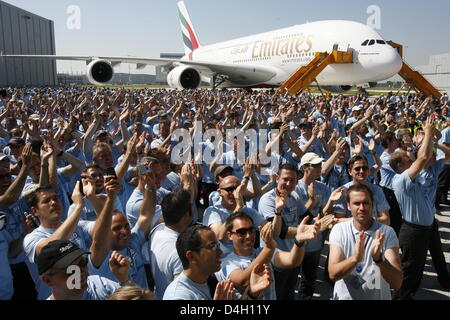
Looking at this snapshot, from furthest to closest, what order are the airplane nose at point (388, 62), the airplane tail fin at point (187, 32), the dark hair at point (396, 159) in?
the airplane tail fin at point (187, 32)
the airplane nose at point (388, 62)
the dark hair at point (396, 159)

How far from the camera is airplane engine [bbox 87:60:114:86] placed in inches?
840

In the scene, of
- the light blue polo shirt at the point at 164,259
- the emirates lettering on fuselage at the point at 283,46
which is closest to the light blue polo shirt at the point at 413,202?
the light blue polo shirt at the point at 164,259

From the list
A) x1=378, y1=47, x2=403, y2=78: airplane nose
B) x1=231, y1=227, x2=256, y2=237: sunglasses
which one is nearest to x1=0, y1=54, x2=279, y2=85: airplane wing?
x1=378, y1=47, x2=403, y2=78: airplane nose

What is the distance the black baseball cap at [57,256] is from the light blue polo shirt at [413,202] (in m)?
3.33

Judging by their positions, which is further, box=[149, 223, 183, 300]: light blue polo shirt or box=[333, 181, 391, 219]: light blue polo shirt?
box=[333, 181, 391, 219]: light blue polo shirt

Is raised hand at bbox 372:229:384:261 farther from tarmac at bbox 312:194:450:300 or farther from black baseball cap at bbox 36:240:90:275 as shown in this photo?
tarmac at bbox 312:194:450:300

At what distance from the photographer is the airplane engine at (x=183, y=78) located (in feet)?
73.7

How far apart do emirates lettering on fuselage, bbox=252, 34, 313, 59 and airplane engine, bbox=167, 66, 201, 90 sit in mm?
4648

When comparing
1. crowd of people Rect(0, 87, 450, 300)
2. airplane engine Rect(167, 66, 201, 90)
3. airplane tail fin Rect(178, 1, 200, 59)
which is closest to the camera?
crowd of people Rect(0, 87, 450, 300)

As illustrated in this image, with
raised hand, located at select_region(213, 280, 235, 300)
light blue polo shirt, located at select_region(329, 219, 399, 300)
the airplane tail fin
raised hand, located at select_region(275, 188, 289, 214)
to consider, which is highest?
the airplane tail fin

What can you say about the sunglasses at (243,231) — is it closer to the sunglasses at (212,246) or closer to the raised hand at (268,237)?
the raised hand at (268,237)

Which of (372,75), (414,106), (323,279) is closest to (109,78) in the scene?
(372,75)

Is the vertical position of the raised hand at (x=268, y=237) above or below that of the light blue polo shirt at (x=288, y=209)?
above

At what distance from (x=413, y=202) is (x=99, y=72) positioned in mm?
20604
